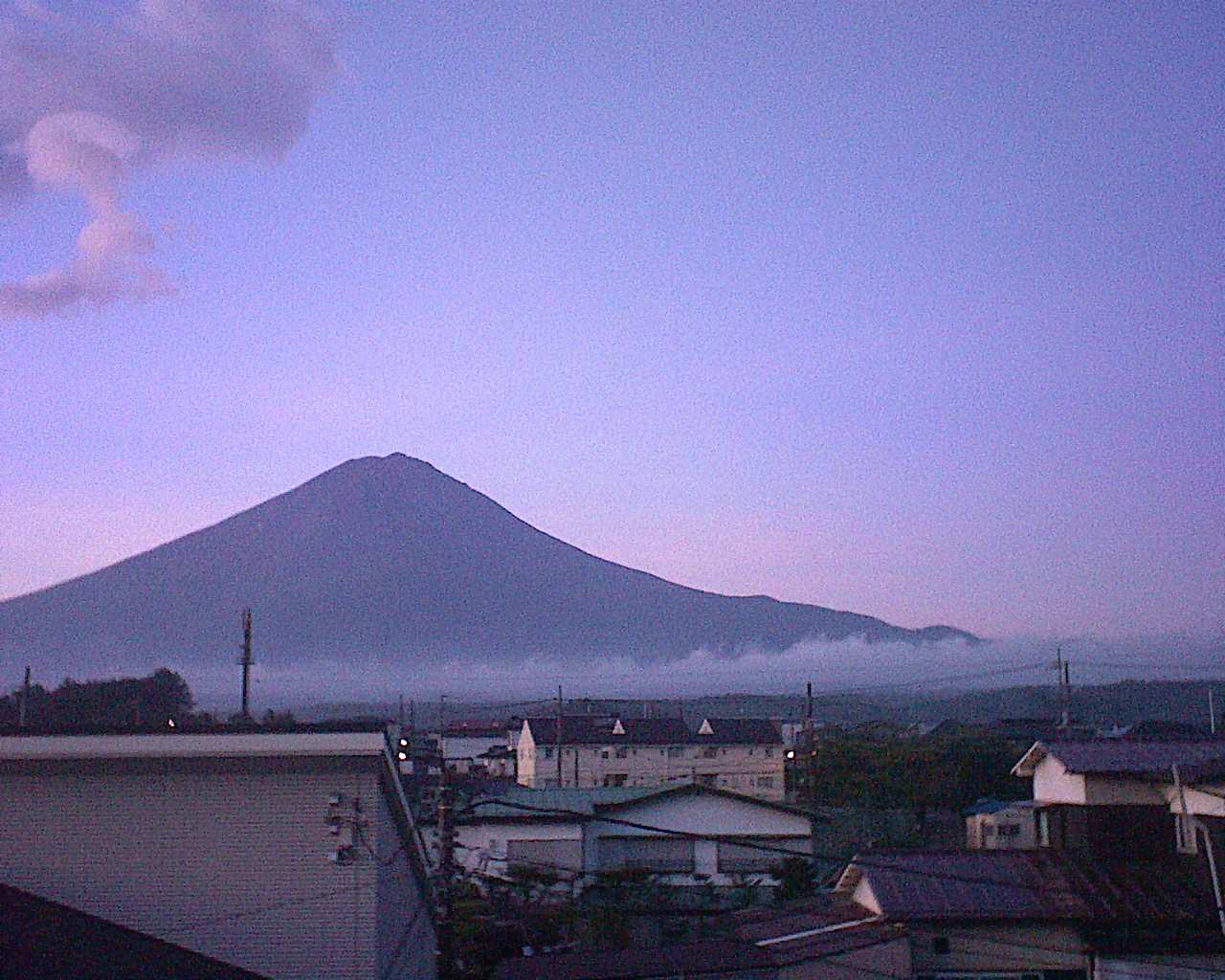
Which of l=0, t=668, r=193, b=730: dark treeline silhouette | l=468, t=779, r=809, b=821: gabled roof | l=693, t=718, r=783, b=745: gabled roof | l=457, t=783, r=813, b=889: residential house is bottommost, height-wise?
l=457, t=783, r=813, b=889: residential house

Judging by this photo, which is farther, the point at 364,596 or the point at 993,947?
the point at 364,596

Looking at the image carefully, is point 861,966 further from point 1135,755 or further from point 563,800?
point 563,800

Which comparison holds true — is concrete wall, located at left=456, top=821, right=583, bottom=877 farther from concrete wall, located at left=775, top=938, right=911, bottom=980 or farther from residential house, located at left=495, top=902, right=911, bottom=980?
concrete wall, located at left=775, top=938, right=911, bottom=980

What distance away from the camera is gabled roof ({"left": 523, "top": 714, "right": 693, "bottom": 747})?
41062mm

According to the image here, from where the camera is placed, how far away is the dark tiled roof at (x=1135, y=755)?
14.4 m

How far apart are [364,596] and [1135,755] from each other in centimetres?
10466

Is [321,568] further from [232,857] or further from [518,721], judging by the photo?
[232,857]

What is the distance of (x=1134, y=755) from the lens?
48.7 feet

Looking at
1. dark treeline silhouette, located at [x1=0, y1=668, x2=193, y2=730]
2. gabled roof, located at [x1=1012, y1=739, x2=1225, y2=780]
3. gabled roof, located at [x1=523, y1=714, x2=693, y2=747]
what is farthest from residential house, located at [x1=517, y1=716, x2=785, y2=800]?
gabled roof, located at [x1=1012, y1=739, x2=1225, y2=780]

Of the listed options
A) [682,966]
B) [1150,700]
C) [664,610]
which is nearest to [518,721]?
[1150,700]

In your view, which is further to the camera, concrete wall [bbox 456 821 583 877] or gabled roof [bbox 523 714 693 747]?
gabled roof [bbox 523 714 693 747]

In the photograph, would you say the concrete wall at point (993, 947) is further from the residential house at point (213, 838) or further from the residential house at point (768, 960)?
the residential house at point (213, 838)

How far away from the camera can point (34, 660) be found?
97688mm

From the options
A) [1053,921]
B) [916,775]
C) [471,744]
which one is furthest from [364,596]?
[1053,921]
